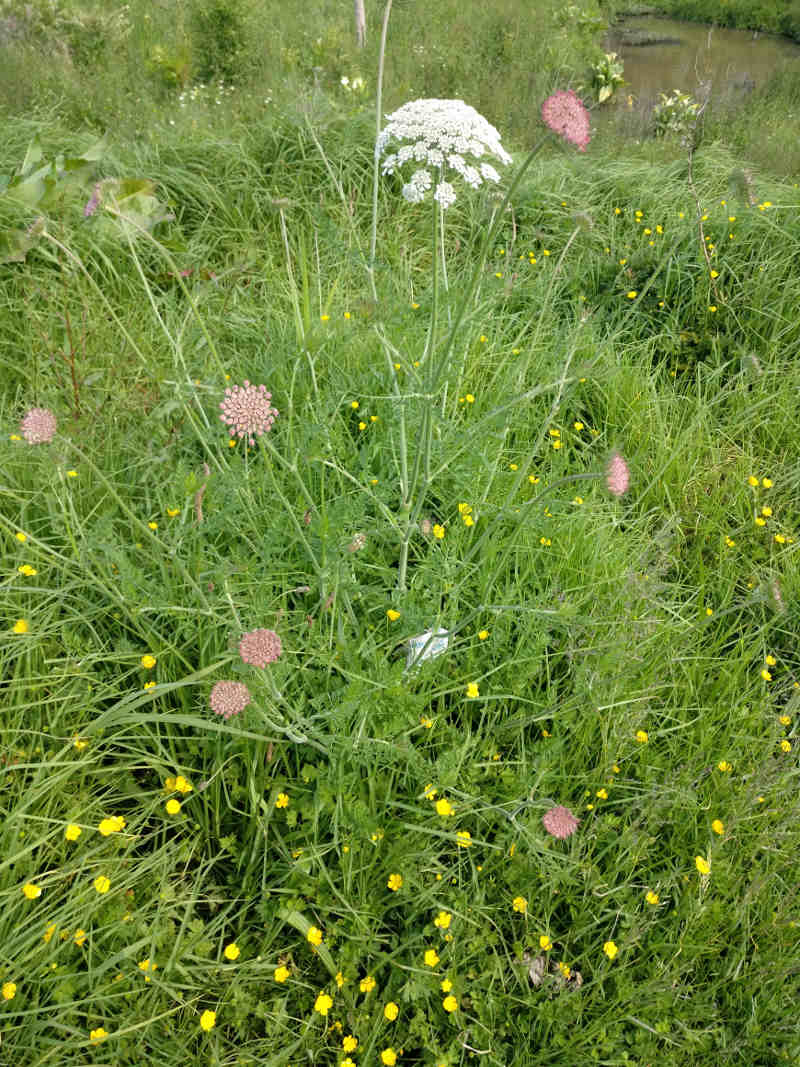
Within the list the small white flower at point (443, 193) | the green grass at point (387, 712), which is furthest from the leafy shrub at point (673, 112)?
the small white flower at point (443, 193)

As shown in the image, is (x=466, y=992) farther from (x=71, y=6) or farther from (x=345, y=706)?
(x=71, y=6)

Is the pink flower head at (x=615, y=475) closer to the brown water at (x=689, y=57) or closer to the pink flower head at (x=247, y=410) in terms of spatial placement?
the pink flower head at (x=247, y=410)

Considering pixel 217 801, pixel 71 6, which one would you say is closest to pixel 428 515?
pixel 217 801

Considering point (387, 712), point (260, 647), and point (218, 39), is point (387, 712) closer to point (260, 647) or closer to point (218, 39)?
point (260, 647)

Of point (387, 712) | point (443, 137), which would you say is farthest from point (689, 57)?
point (387, 712)

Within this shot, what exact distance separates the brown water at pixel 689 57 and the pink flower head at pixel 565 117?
21.4 ft

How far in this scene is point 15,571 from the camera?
1.77 m

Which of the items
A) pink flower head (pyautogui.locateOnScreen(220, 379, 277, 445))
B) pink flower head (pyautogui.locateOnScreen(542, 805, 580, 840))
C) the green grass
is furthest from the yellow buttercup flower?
pink flower head (pyautogui.locateOnScreen(220, 379, 277, 445))

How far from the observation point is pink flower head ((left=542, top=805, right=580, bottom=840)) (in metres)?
1.31

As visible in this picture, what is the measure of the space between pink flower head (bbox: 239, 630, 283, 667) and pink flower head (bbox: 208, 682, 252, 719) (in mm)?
110

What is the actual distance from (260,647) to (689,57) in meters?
12.7

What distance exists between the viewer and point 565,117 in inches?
42.8

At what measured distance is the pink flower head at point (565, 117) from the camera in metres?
1.08

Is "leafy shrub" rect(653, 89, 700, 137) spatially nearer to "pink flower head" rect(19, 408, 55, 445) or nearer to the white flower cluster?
the white flower cluster
